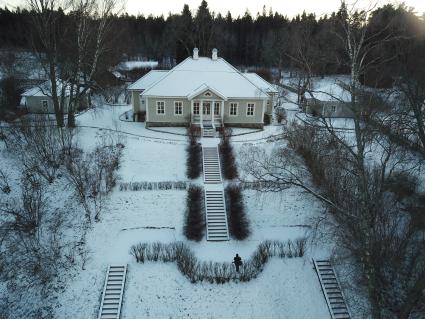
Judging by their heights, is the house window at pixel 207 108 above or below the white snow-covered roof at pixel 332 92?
below

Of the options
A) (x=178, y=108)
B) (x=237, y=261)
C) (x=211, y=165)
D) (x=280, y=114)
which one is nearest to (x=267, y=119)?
(x=280, y=114)

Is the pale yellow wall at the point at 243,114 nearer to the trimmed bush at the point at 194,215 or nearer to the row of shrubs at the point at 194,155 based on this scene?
the row of shrubs at the point at 194,155

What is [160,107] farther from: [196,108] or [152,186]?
[152,186]

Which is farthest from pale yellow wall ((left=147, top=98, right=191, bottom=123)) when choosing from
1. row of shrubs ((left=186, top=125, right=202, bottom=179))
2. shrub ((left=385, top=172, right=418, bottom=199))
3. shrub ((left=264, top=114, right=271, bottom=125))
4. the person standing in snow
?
shrub ((left=385, top=172, right=418, bottom=199))

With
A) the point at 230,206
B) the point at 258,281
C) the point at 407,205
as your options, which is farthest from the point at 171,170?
the point at 407,205

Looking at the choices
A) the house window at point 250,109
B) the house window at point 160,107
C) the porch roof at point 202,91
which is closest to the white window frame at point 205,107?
the porch roof at point 202,91

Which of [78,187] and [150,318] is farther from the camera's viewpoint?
[78,187]

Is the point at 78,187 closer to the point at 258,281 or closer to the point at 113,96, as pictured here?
the point at 258,281

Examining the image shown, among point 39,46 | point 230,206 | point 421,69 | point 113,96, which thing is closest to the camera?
point 421,69
